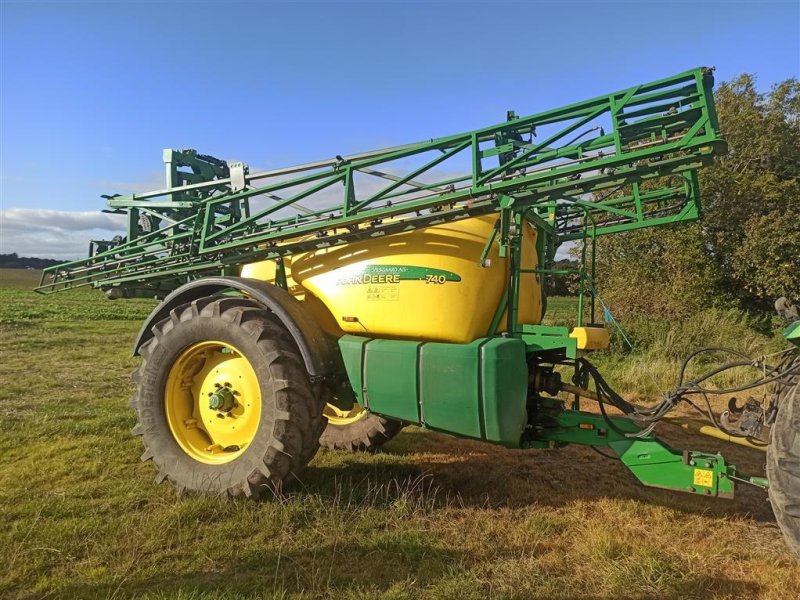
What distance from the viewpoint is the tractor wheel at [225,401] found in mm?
4281

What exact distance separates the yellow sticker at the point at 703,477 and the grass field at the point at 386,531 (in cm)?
44

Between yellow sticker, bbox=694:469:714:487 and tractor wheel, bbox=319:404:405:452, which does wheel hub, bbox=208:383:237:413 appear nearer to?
tractor wheel, bbox=319:404:405:452

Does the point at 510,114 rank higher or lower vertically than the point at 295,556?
higher

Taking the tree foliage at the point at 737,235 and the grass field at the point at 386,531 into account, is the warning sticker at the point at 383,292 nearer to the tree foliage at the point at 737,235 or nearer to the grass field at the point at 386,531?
the grass field at the point at 386,531

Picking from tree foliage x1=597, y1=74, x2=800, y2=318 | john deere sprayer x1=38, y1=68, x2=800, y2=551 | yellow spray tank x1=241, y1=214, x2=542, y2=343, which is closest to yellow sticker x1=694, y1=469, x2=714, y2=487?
john deere sprayer x1=38, y1=68, x2=800, y2=551

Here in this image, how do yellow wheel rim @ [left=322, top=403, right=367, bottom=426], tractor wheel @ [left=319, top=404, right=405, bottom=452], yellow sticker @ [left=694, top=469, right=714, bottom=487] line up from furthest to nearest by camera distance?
yellow wheel rim @ [left=322, top=403, right=367, bottom=426] < tractor wheel @ [left=319, top=404, right=405, bottom=452] < yellow sticker @ [left=694, top=469, right=714, bottom=487]

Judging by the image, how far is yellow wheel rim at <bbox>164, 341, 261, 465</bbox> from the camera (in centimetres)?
466

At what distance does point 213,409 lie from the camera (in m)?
4.70

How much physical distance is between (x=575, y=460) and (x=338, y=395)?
274 centimetres

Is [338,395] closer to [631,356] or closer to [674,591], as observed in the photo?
[674,591]

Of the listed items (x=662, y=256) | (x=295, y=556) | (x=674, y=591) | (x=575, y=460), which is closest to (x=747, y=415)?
(x=674, y=591)

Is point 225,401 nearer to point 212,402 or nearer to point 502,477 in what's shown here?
point 212,402

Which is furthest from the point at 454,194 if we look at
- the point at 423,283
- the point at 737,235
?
the point at 737,235

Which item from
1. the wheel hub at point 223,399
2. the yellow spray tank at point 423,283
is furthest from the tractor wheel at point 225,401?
the yellow spray tank at point 423,283
